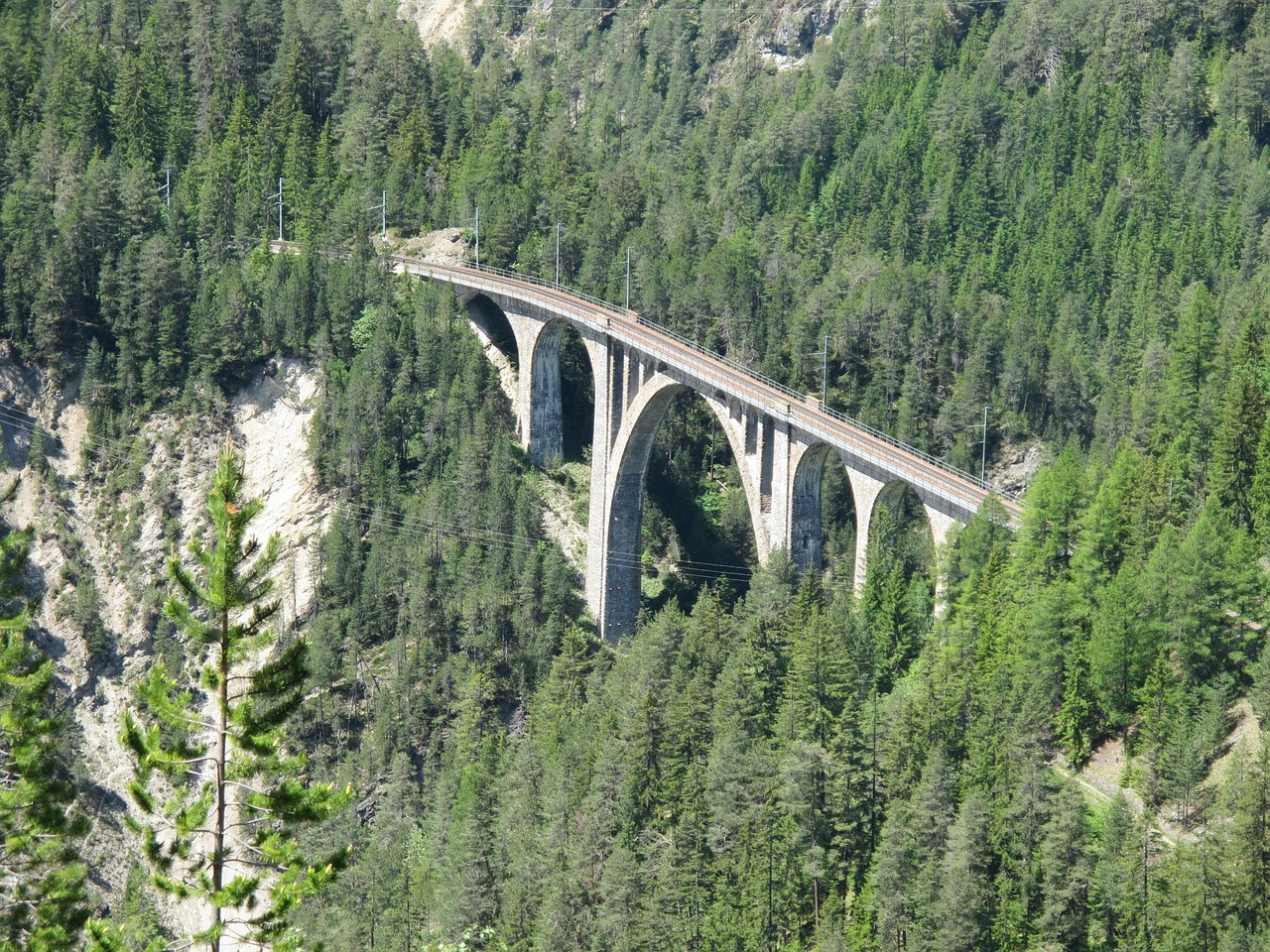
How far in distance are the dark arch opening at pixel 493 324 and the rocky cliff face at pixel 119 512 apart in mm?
12717

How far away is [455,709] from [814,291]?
42311 millimetres

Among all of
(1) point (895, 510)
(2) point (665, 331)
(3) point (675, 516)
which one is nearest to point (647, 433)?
(3) point (675, 516)

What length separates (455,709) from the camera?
111250mm

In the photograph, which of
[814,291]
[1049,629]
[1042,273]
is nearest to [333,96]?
[814,291]

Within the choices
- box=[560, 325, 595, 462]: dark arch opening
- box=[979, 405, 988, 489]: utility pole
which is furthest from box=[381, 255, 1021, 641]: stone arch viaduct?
box=[979, 405, 988, 489]: utility pole

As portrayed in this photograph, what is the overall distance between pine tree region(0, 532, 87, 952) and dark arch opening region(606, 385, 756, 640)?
77.7 metres

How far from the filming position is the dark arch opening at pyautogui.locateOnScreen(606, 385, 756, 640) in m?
120

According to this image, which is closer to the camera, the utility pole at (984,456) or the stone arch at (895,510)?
the stone arch at (895,510)

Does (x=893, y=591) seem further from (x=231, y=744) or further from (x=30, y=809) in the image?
(x=231, y=744)

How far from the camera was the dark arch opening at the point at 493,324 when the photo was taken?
132750mm

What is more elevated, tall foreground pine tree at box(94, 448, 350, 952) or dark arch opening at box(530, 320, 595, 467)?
tall foreground pine tree at box(94, 448, 350, 952)

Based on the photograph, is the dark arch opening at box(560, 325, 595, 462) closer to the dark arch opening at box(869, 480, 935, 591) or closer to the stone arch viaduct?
the stone arch viaduct

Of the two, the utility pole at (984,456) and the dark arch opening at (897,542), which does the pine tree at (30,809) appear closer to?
the dark arch opening at (897,542)

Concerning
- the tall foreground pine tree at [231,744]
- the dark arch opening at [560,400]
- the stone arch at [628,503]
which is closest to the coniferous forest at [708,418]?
the dark arch opening at [560,400]
